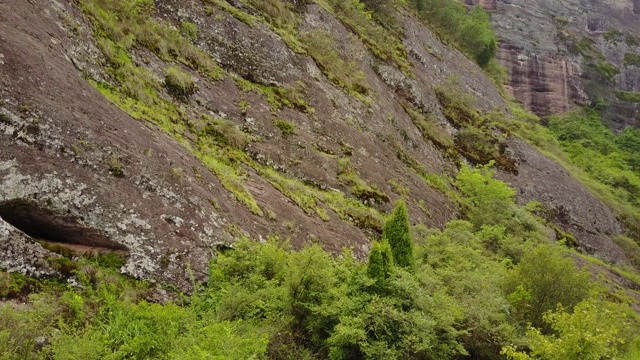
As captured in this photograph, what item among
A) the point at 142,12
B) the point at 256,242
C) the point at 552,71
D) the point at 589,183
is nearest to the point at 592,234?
the point at 589,183

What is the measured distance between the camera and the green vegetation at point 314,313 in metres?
6.04

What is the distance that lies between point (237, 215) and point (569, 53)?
70.7m

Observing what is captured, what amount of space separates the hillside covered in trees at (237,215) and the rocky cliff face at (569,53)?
43713 millimetres

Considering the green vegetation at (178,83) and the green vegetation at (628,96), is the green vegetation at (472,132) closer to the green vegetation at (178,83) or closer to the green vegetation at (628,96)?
the green vegetation at (178,83)

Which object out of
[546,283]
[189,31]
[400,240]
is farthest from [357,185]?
[189,31]

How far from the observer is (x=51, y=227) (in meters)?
7.39

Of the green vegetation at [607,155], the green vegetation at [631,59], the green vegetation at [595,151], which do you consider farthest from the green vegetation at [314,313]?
the green vegetation at [631,59]

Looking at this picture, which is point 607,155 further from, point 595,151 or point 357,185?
point 357,185

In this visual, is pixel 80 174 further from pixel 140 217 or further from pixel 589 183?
pixel 589 183

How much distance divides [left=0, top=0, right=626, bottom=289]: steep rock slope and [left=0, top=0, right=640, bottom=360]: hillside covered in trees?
49mm

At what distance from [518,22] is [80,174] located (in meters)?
74.7

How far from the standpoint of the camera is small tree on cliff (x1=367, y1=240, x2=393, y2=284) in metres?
9.06

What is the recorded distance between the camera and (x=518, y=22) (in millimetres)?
69312

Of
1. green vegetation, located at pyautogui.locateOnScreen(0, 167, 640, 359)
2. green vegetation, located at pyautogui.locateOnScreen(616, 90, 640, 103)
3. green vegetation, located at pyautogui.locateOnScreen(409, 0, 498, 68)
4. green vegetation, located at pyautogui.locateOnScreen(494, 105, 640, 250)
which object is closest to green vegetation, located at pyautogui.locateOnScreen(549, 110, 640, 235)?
green vegetation, located at pyautogui.locateOnScreen(494, 105, 640, 250)
